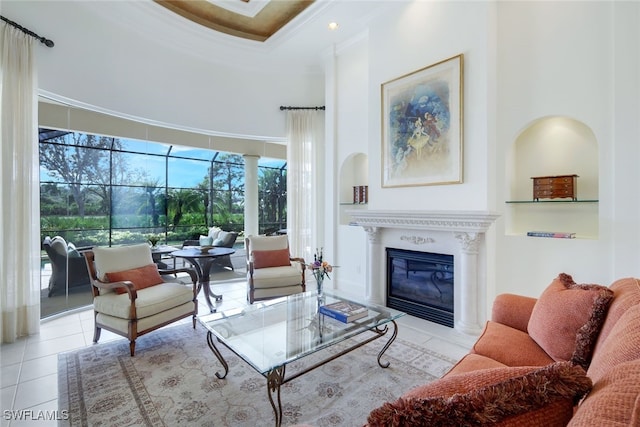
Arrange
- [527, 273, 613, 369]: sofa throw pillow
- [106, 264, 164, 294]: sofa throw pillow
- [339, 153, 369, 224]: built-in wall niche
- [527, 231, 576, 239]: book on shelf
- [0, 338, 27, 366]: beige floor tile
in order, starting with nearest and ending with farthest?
1. [527, 273, 613, 369]: sofa throw pillow
2. [0, 338, 27, 366]: beige floor tile
3. [527, 231, 576, 239]: book on shelf
4. [106, 264, 164, 294]: sofa throw pillow
5. [339, 153, 369, 224]: built-in wall niche

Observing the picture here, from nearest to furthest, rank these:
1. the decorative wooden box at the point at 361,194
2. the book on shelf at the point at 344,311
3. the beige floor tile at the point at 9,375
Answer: the beige floor tile at the point at 9,375 → the book on shelf at the point at 344,311 → the decorative wooden box at the point at 361,194

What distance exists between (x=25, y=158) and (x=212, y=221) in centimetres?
413

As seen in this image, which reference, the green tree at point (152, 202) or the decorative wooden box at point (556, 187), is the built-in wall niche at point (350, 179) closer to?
the decorative wooden box at point (556, 187)

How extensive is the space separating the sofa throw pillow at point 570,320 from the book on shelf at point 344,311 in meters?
1.20

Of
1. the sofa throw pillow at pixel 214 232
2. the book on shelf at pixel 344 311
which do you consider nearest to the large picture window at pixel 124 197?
the sofa throw pillow at pixel 214 232

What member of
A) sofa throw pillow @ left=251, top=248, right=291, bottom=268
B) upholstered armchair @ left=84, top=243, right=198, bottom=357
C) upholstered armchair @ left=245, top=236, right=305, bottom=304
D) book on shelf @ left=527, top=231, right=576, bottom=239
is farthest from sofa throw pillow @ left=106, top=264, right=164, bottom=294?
book on shelf @ left=527, top=231, right=576, bottom=239

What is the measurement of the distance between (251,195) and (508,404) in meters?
6.16

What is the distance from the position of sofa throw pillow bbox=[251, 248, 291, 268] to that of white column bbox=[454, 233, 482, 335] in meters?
2.44

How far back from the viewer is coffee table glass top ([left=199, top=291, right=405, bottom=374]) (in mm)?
1964

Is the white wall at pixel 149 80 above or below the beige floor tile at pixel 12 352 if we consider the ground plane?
above

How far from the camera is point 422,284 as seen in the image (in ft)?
12.5

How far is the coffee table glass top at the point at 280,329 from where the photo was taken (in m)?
1.96

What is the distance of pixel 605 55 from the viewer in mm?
2682

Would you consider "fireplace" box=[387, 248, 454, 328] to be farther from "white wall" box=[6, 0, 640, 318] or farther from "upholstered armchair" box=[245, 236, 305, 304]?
"upholstered armchair" box=[245, 236, 305, 304]
